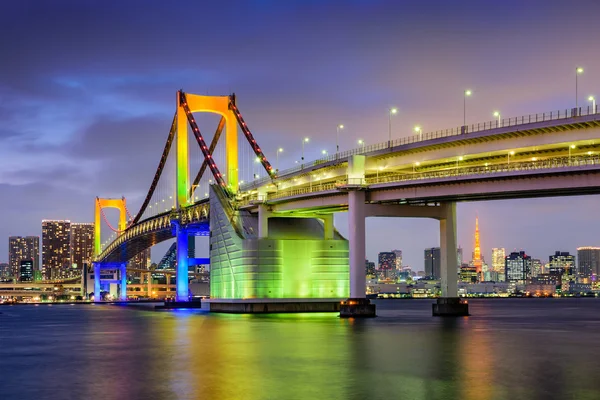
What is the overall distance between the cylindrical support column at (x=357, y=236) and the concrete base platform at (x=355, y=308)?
1877 millimetres

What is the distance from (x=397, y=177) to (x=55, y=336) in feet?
93.0

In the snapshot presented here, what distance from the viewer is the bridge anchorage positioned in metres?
56.3

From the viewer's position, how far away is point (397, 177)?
69875mm

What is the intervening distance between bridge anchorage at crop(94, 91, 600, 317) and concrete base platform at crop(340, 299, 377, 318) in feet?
0.36

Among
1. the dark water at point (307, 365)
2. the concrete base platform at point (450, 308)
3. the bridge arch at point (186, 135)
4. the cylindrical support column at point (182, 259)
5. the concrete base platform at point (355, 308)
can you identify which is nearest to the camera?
Answer: the dark water at point (307, 365)

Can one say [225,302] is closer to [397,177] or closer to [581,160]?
[397,177]

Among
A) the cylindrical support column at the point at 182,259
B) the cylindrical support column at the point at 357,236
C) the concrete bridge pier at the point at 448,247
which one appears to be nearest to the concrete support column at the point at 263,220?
the cylindrical support column at the point at 357,236

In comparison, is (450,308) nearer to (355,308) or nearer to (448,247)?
(448,247)

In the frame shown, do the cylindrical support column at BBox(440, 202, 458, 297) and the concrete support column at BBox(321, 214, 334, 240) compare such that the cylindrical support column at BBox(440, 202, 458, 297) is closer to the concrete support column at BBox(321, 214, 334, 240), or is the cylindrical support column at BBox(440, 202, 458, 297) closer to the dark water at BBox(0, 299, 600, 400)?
the dark water at BBox(0, 299, 600, 400)

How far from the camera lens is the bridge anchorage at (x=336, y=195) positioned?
56.3 meters

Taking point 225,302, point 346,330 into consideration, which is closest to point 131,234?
point 225,302

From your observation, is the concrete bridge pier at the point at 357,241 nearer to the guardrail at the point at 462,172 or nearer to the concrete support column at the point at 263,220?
the guardrail at the point at 462,172

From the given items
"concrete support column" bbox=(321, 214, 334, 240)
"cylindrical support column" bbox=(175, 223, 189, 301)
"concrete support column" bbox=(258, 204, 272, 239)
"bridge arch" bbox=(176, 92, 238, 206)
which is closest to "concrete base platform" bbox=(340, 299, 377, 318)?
"concrete support column" bbox=(321, 214, 334, 240)

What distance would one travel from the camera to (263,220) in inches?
3556
